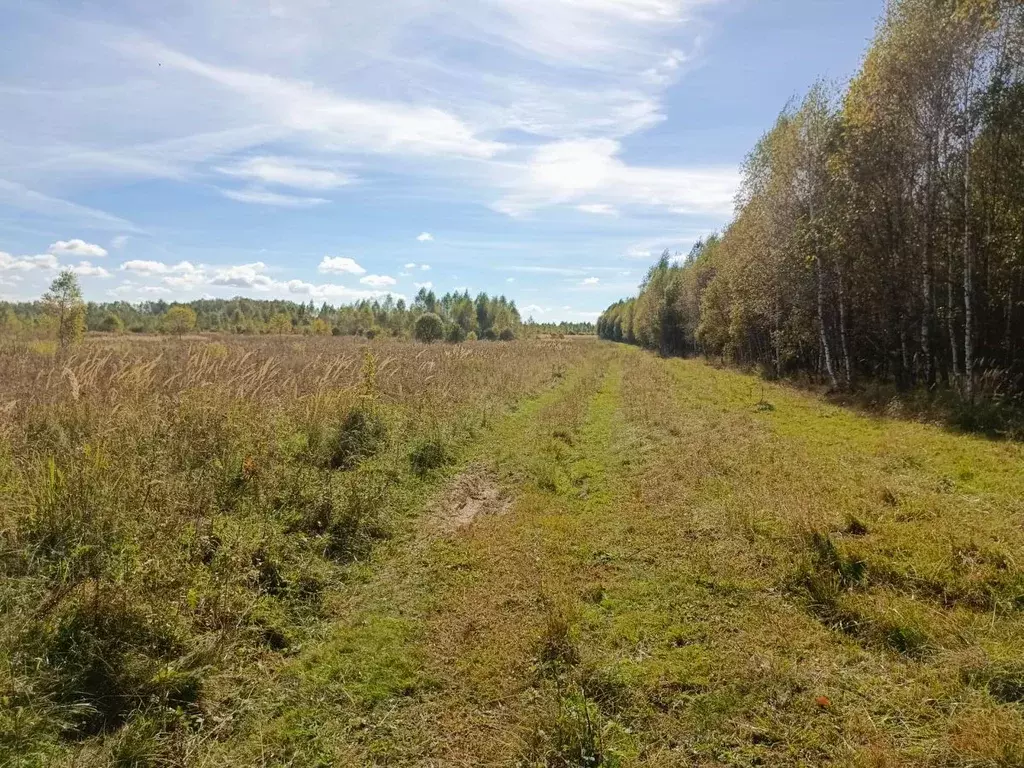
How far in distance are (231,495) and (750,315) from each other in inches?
1123

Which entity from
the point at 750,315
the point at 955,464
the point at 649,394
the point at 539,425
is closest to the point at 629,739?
the point at 955,464

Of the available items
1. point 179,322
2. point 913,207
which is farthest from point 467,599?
point 179,322

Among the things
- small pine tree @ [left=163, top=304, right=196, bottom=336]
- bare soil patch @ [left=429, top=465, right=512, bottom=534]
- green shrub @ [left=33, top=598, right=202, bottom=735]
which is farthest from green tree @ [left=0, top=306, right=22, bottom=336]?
green shrub @ [left=33, top=598, right=202, bottom=735]

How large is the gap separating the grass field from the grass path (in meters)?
0.02

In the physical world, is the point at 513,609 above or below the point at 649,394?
below

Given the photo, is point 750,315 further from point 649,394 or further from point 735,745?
point 735,745

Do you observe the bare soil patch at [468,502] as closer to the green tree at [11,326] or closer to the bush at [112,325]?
the green tree at [11,326]

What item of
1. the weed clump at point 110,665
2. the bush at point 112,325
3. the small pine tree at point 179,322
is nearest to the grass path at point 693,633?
the weed clump at point 110,665

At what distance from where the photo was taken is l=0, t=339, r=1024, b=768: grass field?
339 centimetres

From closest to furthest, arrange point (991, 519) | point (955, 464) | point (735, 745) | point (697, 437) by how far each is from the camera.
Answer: point (735, 745) < point (991, 519) < point (955, 464) < point (697, 437)

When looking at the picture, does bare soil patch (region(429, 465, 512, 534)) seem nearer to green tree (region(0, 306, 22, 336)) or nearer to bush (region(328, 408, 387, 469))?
bush (region(328, 408, 387, 469))

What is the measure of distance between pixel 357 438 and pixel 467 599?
512 cm

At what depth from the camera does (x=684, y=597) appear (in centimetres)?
511

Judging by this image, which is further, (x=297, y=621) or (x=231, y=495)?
(x=231, y=495)
